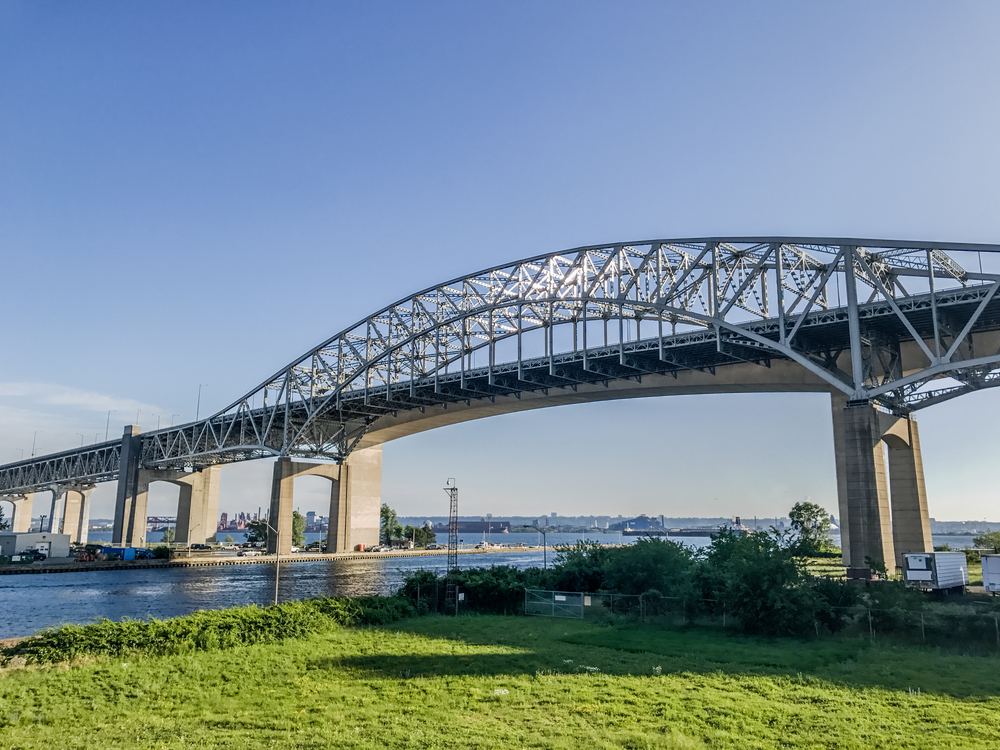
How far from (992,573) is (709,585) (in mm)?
15487

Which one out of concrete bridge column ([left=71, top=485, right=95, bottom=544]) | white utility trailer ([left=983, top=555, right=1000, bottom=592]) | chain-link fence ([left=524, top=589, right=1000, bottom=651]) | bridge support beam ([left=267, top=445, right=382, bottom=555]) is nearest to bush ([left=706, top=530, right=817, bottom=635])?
chain-link fence ([left=524, top=589, right=1000, bottom=651])

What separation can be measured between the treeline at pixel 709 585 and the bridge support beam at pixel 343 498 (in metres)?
64.2

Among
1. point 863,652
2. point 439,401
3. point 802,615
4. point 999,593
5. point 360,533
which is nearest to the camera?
point 863,652

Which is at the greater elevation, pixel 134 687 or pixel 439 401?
pixel 439 401

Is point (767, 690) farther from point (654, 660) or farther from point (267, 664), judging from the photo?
point (267, 664)

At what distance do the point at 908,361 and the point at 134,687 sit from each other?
51.4 m

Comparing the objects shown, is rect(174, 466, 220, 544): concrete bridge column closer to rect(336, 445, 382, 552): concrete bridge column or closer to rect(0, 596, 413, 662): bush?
rect(336, 445, 382, 552): concrete bridge column

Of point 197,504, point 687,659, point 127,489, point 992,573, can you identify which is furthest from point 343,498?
point 687,659

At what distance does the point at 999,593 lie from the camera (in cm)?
3841

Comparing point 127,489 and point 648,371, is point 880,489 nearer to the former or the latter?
point 648,371

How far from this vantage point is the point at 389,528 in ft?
591

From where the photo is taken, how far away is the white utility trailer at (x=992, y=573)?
38.5m

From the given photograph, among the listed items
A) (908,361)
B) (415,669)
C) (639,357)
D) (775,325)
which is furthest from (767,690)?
(639,357)

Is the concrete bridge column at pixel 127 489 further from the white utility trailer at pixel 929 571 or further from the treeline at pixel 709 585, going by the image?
the white utility trailer at pixel 929 571
